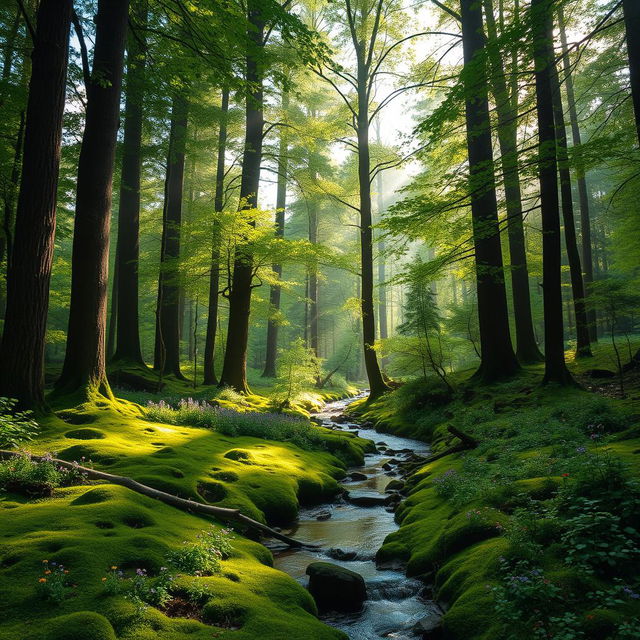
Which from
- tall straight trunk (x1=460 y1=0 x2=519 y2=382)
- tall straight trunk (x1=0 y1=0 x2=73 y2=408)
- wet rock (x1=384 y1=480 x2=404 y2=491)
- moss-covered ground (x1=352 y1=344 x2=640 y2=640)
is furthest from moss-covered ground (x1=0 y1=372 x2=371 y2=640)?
tall straight trunk (x1=460 y1=0 x2=519 y2=382)

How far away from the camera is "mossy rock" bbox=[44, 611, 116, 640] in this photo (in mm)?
2494

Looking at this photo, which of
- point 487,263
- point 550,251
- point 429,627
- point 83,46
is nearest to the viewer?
point 429,627

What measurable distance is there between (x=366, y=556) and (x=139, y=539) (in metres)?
2.86

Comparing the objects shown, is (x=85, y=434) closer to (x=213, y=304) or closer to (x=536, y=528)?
(x=536, y=528)

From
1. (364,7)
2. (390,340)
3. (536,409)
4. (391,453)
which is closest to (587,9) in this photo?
(364,7)

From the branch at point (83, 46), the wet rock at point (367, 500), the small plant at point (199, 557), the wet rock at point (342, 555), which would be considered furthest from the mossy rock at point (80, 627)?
the branch at point (83, 46)

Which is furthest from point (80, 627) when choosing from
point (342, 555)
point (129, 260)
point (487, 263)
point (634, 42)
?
point (129, 260)

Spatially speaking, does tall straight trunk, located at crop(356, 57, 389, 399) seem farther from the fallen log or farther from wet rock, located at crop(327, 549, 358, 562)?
the fallen log

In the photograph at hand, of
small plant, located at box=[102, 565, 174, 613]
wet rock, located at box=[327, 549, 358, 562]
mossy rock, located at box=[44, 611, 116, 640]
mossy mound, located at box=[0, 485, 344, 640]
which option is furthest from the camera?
wet rock, located at box=[327, 549, 358, 562]

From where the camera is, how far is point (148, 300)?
31.3 meters

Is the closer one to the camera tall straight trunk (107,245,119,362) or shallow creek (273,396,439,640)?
shallow creek (273,396,439,640)

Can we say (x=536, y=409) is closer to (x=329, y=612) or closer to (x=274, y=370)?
(x=329, y=612)

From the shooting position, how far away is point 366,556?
5281 mm

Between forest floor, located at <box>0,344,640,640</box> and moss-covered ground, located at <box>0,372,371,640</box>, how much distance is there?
2cm
